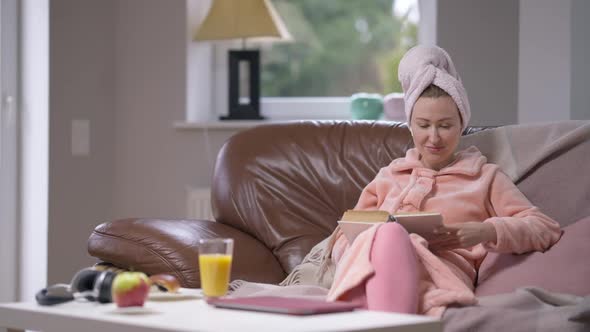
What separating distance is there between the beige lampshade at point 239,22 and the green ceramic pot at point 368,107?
1.36 feet

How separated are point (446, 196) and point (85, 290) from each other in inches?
38.4

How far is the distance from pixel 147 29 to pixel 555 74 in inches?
67.6

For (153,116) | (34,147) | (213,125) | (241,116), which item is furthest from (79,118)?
(241,116)

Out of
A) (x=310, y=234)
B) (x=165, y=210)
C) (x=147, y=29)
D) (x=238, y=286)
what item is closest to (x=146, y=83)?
(x=147, y=29)

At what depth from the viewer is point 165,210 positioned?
4273mm

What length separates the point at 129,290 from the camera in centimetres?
190

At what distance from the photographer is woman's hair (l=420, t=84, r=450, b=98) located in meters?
2.62

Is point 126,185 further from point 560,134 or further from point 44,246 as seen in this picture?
point 560,134

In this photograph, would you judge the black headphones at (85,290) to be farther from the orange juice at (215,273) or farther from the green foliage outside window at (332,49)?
the green foliage outside window at (332,49)

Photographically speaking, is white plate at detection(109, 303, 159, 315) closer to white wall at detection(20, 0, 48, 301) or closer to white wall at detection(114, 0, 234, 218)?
white wall at detection(20, 0, 48, 301)

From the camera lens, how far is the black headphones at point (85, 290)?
1979mm

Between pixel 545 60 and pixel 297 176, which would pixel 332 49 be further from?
pixel 297 176

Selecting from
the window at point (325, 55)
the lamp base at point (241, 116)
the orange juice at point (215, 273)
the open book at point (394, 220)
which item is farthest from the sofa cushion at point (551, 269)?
the window at point (325, 55)

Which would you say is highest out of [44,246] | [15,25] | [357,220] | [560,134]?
[15,25]
